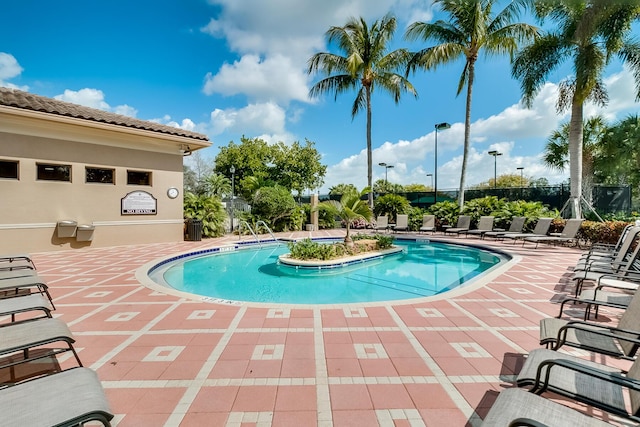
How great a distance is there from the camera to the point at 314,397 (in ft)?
8.21

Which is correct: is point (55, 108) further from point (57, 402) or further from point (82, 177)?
point (57, 402)

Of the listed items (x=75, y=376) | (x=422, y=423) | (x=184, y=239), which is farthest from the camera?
(x=184, y=239)

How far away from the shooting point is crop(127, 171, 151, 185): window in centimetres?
1180

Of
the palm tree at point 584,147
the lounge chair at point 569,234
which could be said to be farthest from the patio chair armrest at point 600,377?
the palm tree at point 584,147

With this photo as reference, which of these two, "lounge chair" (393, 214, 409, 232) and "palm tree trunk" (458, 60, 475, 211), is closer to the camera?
"palm tree trunk" (458, 60, 475, 211)

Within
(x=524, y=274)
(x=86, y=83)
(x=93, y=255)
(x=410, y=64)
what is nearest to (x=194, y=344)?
(x=524, y=274)

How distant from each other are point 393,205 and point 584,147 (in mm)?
14149

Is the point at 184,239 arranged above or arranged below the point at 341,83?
below

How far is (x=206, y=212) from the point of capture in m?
14.0

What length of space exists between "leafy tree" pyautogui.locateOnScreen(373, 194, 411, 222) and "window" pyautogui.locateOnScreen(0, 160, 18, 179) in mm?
15571

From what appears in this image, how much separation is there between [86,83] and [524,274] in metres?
17.6

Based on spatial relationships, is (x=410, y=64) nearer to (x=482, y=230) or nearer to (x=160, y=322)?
(x=482, y=230)

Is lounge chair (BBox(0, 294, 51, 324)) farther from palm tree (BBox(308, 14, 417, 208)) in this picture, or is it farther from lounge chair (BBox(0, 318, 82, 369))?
palm tree (BBox(308, 14, 417, 208))

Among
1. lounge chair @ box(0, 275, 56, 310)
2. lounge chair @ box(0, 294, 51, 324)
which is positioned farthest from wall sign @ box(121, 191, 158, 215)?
lounge chair @ box(0, 294, 51, 324)
